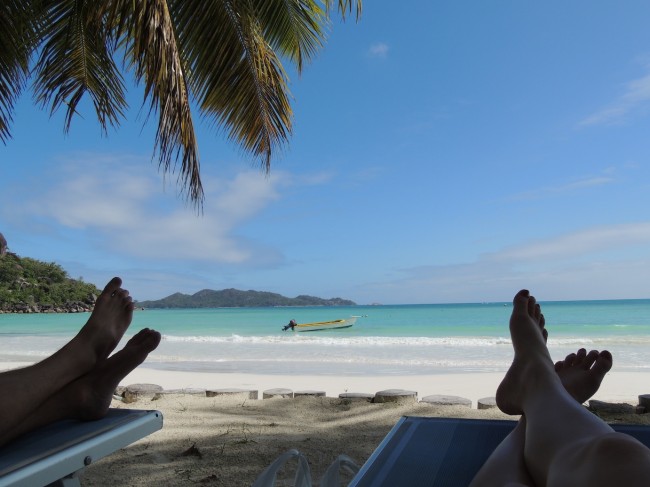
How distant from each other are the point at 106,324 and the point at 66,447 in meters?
0.58

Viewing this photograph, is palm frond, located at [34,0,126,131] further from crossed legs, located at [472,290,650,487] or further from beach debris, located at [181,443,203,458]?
crossed legs, located at [472,290,650,487]

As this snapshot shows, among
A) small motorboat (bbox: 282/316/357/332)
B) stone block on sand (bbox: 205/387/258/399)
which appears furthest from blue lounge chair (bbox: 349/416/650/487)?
small motorboat (bbox: 282/316/357/332)

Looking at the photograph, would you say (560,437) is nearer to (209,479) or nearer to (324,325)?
(209,479)

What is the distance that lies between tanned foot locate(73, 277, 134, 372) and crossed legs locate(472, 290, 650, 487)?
3.49ft

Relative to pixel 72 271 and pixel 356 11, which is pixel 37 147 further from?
pixel 72 271

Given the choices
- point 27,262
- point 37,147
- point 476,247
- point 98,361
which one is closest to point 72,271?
point 27,262

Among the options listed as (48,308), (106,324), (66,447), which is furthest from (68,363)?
(48,308)

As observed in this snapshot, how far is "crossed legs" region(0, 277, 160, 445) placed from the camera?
120 cm

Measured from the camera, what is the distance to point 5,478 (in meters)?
0.90

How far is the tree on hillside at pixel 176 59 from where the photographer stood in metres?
2.99

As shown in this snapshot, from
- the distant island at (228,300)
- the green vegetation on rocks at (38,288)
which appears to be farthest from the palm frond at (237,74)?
the distant island at (228,300)

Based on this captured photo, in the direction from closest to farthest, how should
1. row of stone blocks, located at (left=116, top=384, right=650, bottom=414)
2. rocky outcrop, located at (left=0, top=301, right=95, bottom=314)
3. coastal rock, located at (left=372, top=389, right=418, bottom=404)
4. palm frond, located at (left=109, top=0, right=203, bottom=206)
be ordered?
palm frond, located at (left=109, top=0, right=203, bottom=206) → row of stone blocks, located at (left=116, top=384, right=650, bottom=414) → coastal rock, located at (left=372, top=389, right=418, bottom=404) → rocky outcrop, located at (left=0, top=301, right=95, bottom=314)

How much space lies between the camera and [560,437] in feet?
2.83

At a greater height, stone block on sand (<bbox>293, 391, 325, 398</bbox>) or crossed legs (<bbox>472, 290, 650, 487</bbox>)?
crossed legs (<bbox>472, 290, 650, 487</bbox>)
